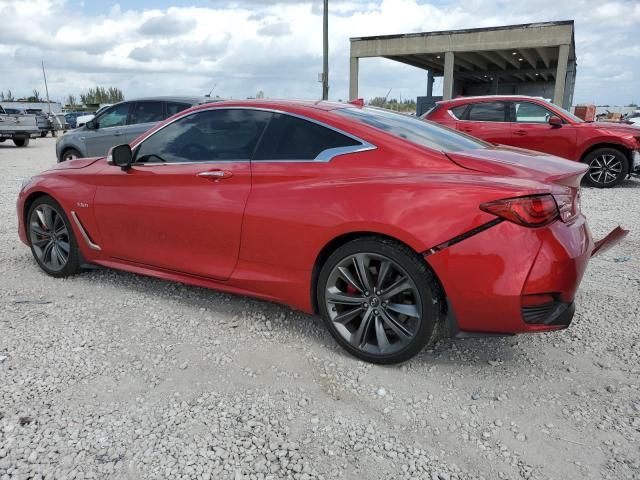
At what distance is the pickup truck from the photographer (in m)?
19.2

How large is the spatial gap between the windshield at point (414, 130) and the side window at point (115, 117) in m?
7.31

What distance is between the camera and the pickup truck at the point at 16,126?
1920cm

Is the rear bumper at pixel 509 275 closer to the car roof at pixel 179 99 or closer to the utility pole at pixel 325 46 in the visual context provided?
the car roof at pixel 179 99

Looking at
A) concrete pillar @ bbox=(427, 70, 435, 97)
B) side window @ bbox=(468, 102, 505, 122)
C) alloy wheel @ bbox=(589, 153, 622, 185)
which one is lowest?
alloy wheel @ bbox=(589, 153, 622, 185)

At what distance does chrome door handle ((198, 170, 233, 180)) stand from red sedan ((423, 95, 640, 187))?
7202mm

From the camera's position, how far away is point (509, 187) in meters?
2.58

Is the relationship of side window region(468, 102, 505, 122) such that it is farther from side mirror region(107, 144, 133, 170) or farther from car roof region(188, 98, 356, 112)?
side mirror region(107, 144, 133, 170)

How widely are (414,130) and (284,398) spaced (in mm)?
1799

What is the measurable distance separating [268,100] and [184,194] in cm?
85

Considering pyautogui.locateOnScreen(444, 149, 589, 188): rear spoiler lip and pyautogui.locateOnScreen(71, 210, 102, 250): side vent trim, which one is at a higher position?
pyautogui.locateOnScreen(444, 149, 589, 188): rear spoiler lip

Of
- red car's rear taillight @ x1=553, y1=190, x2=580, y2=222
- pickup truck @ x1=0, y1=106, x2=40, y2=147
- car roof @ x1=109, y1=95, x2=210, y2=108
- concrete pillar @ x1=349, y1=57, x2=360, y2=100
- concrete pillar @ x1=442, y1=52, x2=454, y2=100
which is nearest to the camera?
red car's rear taillight @ x1=553, y1=190, x2=580, y2=222

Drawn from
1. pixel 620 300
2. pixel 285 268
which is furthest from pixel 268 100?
pixel 620 300

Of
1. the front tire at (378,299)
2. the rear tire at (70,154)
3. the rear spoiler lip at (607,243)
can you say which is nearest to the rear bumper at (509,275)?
the front tire at (378,299)

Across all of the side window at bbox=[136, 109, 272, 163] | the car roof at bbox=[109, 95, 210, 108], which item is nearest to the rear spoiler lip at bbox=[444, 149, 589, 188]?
the side window at bbox=[136, 109, 272, 163]
